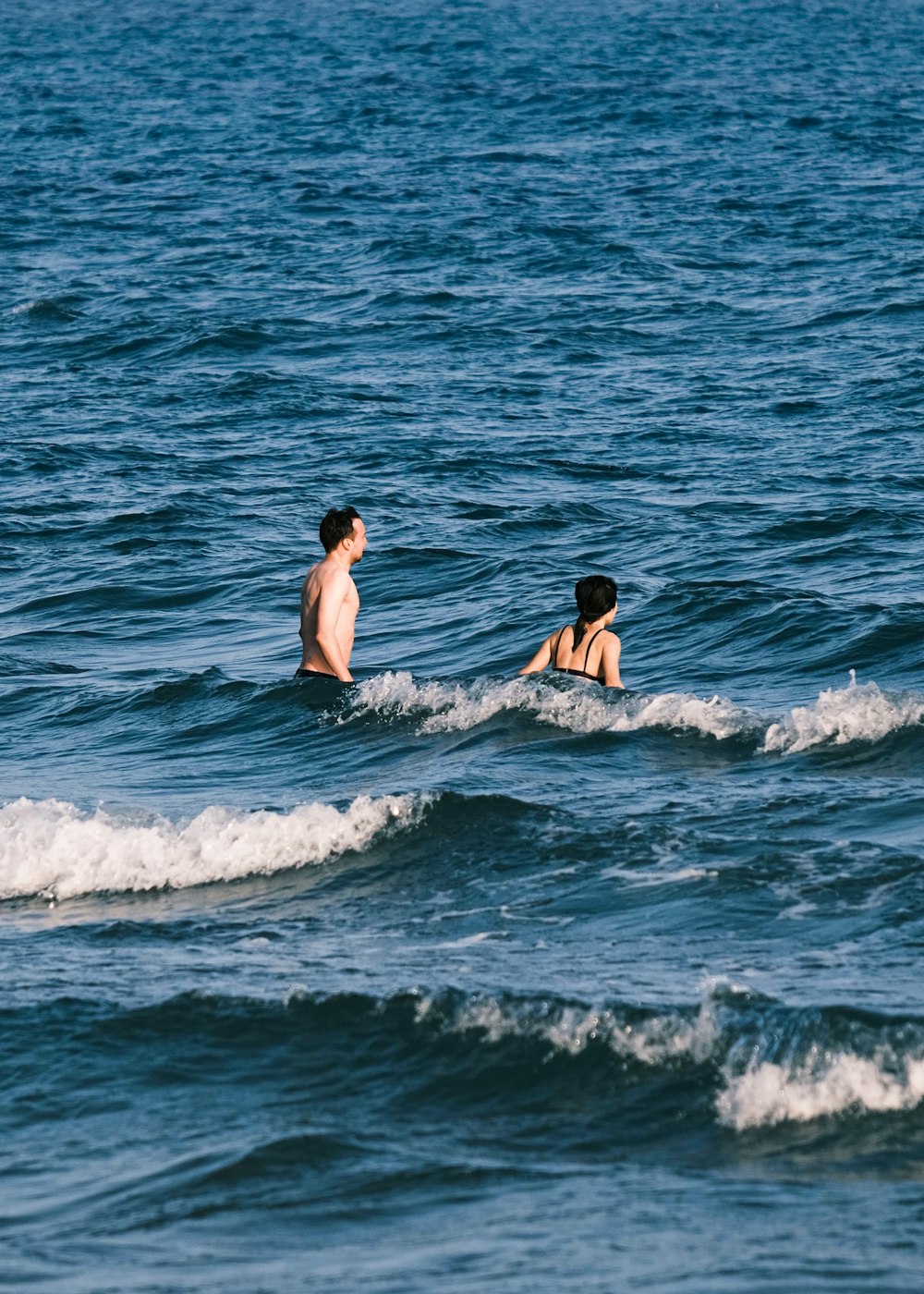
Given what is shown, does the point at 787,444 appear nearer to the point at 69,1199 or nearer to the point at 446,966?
the point at 446,966

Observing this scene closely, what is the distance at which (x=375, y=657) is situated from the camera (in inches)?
561

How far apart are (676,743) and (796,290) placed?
15832mm

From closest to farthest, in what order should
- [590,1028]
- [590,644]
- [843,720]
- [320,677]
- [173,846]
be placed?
1. [590,1028]
2. [173,846]
3. [843,720]
4. [590,644]
5. [320,677]

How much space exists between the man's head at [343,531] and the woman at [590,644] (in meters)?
1.71

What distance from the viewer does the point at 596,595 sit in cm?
1164

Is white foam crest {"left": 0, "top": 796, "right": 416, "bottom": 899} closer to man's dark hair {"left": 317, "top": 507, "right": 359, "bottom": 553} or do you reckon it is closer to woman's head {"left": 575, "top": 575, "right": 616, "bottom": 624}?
woman's head {"left": 575, "top": 575, "right": 616, "bottom": 624}

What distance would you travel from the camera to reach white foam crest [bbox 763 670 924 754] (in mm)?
10500

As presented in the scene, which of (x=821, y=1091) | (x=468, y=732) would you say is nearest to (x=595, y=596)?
(x=468, y=732)

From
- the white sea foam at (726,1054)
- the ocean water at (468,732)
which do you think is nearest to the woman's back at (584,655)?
the ocean water at (468,732)

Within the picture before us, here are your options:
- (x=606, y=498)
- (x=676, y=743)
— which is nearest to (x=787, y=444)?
(x=606, y=498)

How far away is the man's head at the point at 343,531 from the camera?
12562 millimetres

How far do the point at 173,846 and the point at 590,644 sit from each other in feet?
12.1

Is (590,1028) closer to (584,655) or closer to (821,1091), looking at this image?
(821,1091)

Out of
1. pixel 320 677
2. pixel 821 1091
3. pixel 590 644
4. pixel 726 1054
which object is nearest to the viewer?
pixel 821 1091
